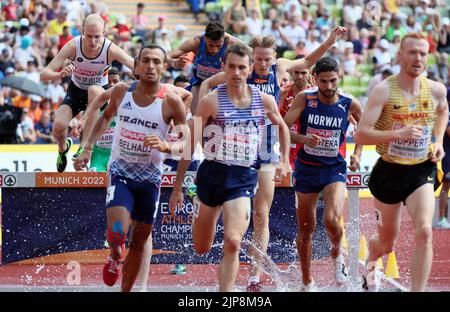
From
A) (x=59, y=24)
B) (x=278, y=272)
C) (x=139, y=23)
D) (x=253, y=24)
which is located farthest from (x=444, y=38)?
(x=278, y=272)

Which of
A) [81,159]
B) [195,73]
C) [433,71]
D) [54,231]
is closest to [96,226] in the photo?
[54,231]

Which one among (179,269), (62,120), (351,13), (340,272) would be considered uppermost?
(351,13)

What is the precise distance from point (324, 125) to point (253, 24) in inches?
527

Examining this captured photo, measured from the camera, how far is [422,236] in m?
9.81

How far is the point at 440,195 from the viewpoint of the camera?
18.0 meters

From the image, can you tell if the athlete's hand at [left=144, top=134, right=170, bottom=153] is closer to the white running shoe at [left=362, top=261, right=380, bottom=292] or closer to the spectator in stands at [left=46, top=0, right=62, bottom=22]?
the white running shoe at [left=362, top=261, right=380, bottom=292]

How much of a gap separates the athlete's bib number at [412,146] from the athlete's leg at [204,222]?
5.81ft

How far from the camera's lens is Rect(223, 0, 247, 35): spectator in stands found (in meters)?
24.5

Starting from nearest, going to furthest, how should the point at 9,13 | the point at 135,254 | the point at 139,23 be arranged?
the point at 135,254
the point at 9,13
the point at 139,23

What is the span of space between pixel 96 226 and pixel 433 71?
1302cm

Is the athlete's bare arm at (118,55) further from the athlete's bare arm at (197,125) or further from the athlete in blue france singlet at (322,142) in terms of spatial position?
the athlete's bare arm at (197,125)

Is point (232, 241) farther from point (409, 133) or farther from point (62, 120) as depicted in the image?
point (62, 120)

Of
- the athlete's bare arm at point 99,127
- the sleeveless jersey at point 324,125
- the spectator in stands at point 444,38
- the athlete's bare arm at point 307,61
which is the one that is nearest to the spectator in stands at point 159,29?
the spectator in stands at point 444,38
